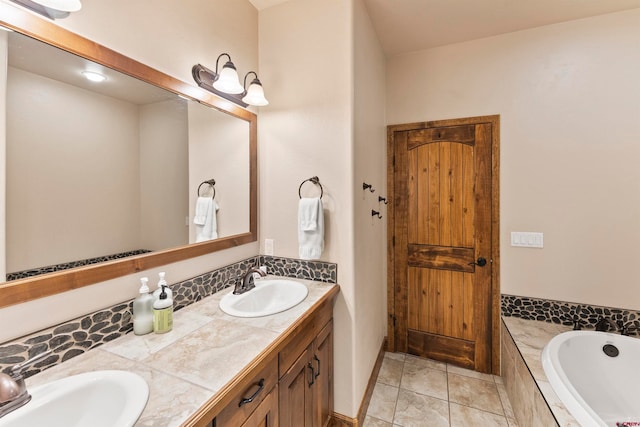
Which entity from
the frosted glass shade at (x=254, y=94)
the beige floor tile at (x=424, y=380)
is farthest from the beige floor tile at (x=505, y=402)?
the frosted glass shade at (x=254, y=94)

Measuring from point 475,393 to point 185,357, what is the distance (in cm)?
218

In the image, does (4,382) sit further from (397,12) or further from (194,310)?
(397,12)

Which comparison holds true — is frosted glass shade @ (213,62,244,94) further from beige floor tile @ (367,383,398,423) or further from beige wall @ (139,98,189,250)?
beige floor tile @ (367,383,398,423)

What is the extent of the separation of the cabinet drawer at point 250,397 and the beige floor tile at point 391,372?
59.5 inches

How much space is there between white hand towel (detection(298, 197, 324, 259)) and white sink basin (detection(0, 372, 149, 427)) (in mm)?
1042

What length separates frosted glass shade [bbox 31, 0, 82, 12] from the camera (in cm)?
85

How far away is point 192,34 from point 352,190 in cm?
121

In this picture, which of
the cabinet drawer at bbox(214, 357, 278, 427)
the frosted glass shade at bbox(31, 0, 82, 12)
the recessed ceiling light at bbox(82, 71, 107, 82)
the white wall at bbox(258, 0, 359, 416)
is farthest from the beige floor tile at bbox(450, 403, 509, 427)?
the frosted glass shade at bbox(31, 0, 82, 12)

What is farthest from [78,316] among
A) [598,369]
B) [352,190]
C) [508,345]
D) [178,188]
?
[598,369]

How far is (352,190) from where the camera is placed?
1687mm

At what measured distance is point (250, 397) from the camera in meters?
0.93

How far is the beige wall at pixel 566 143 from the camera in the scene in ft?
6.36

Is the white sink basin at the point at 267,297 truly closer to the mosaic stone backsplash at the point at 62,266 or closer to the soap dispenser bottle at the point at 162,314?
the soap dispenser bottle at the point at 162,314

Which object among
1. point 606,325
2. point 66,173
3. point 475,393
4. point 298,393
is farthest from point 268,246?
point 606,325
